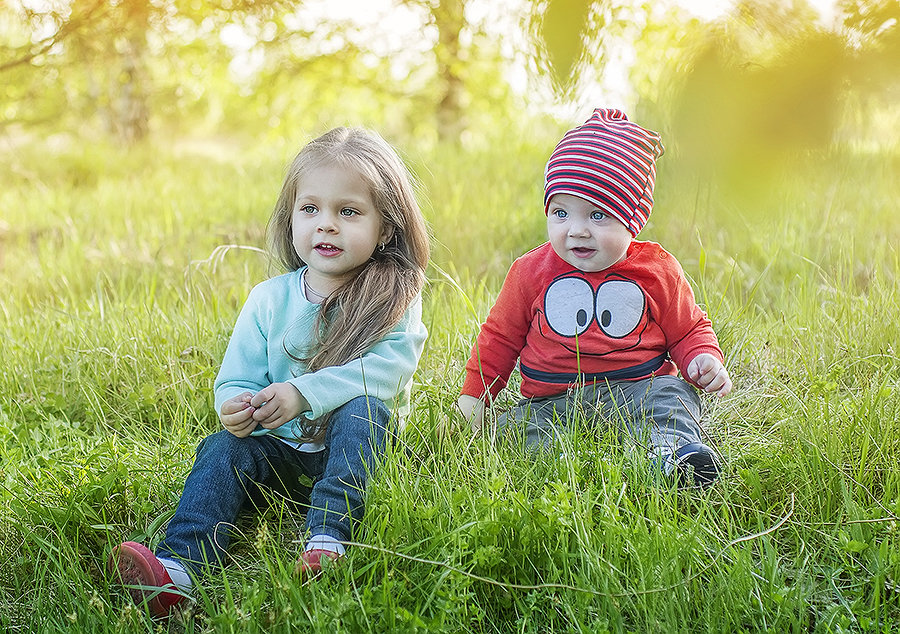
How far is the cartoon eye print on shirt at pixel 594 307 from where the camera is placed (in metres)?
2.44

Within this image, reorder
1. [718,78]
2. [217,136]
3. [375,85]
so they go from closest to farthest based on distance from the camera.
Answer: [718,78] → [375,85] → [217,136]

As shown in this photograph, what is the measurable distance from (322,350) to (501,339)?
1.90ft

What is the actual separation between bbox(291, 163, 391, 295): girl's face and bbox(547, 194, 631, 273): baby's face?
523 mm

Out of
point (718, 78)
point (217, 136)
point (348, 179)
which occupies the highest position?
point (718, 78)

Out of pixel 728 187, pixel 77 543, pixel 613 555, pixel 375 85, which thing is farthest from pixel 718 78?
pixel 375 85

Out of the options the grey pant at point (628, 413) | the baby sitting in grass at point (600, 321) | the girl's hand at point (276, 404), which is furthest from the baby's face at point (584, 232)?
the girl's hand at point (276, 404)

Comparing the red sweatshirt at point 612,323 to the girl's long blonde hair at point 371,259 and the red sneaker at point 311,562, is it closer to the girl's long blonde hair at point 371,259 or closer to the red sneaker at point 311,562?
the girl's long blonde hair at point 371,259

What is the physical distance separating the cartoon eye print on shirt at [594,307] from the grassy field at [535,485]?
1.17ft

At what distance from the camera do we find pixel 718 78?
3.11ft

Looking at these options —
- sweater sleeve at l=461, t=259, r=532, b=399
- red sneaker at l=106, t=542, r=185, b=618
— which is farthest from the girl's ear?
red sneaker at l=106, t=542, r=185, b=618

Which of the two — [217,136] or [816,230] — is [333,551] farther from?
[217,136]

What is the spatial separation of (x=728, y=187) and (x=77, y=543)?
175cm

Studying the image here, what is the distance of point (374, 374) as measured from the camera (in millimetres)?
2295

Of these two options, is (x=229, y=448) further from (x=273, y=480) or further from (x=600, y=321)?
(x=600, y=321)
